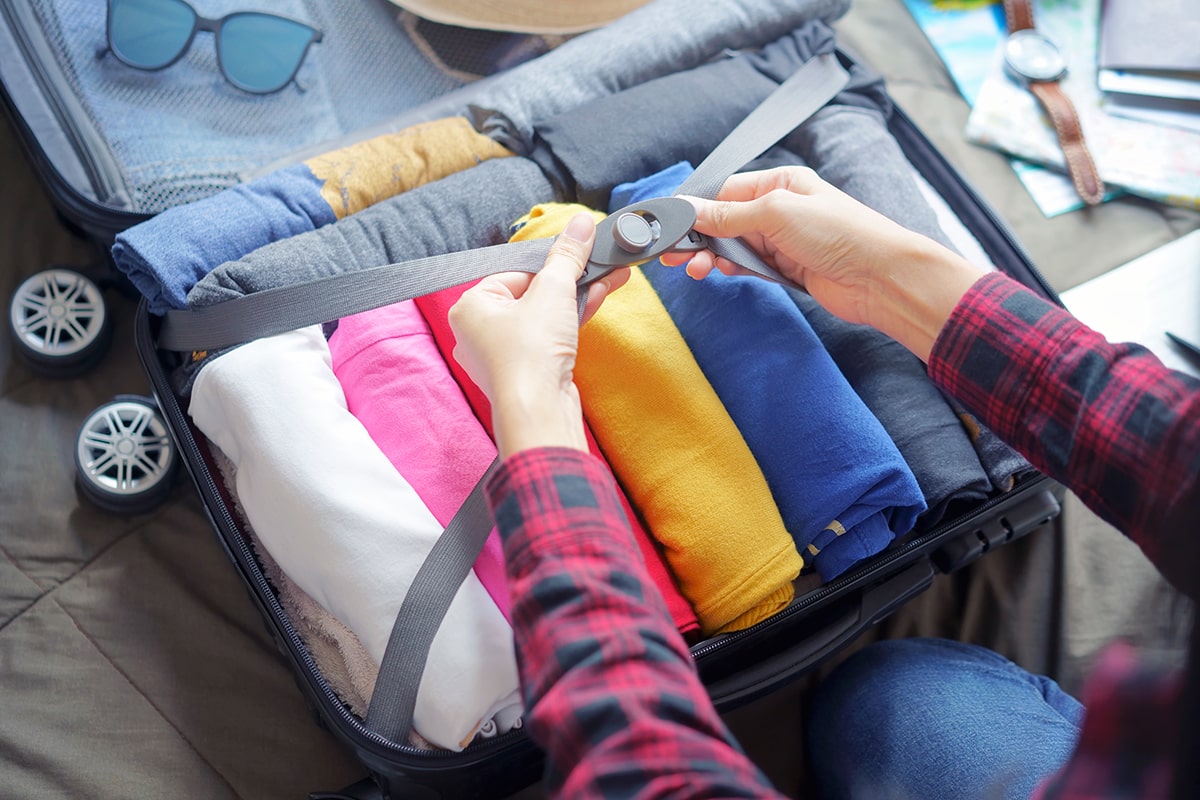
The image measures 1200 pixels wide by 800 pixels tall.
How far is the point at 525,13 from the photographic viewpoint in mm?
1033

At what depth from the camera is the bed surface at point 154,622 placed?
2.80 ft

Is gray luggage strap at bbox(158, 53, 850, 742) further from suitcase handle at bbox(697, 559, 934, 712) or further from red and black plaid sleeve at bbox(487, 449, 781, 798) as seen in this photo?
suitcase handle at bbox(697, 559, 934, 712)

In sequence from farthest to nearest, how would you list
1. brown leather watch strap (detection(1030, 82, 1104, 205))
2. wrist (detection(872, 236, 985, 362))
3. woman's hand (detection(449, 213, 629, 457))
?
brown leather watch strap (detection(1030, 82, 1104, 205))
wrist (detection(872, 236, 985, 362))
woman's hand (detection(449, 213, 629, 457))

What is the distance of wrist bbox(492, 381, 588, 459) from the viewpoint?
585 millimetres

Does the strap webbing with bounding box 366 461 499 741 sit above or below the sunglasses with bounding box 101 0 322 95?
below

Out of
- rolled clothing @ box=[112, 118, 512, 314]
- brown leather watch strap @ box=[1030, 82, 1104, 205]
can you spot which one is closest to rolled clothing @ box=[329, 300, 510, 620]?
rolled clothing @ box=[112, 118, 512, 314]

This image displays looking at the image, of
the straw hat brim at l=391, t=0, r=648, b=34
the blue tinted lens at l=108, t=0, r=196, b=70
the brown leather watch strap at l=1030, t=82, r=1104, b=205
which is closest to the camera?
the blue tinted lens at l=108, t=0, r=196, b=70

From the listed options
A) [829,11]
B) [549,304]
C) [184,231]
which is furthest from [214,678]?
[829,11]

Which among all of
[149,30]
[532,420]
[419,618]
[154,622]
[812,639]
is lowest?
[812,639]

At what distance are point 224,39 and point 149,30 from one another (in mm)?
71

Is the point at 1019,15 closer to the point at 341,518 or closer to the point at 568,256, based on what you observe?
the point at 568,256

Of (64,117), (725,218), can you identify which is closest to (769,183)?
(725,218)

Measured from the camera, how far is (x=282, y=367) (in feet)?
2.38

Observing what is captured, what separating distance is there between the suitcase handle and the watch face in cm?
73
